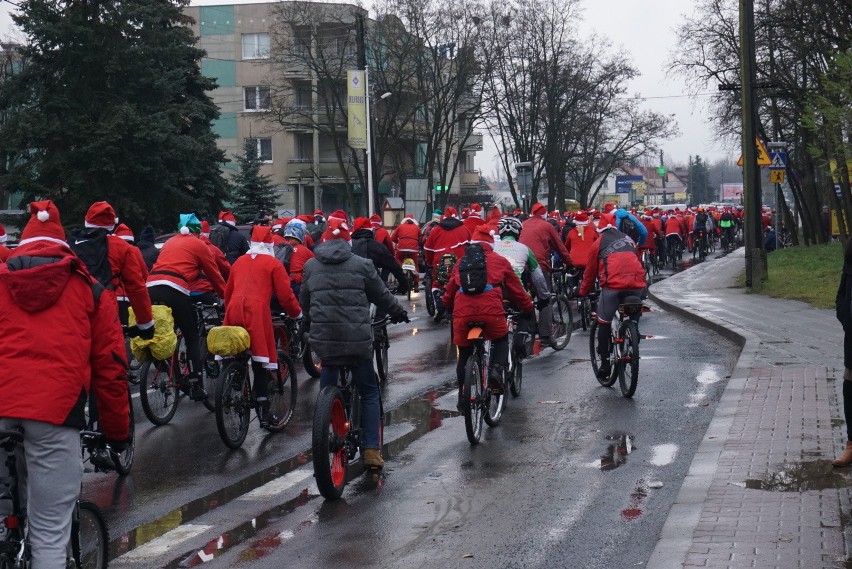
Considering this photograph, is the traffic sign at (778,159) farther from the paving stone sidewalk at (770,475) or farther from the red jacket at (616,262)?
the red jacket at (616,262)

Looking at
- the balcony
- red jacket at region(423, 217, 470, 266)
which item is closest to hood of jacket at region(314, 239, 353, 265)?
red jacket at region(423, 217, 470, 266)

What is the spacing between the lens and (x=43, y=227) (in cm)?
533

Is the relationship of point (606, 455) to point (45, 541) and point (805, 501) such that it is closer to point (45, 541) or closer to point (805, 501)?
point (805, 501)

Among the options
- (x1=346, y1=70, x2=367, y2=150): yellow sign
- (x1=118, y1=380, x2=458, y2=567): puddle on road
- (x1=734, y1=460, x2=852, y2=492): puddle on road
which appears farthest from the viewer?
(x1=346, y1=70, x2=367, y2=150): yellow sign

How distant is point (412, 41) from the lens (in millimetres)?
54688

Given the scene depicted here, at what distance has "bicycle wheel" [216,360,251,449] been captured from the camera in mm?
10086

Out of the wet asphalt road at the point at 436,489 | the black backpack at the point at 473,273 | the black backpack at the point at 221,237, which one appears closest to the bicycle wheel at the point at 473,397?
the wet asphalt road at the point at 436,489

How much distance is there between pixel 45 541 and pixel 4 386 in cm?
63

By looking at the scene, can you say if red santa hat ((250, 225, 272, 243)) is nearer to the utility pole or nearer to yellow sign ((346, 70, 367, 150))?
the utility pole

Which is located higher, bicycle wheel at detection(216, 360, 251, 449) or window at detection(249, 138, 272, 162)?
window at detection(249, 138, 272, 162)

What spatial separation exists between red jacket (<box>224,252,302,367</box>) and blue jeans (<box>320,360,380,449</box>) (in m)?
1.83

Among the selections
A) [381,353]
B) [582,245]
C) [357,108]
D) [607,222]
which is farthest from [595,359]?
[357,108]

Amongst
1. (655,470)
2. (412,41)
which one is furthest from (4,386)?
(412,41)

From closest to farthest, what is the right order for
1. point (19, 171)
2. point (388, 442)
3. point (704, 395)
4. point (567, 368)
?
point (388, 442), point (704, 395), point (567, 368), point (19, 171)
